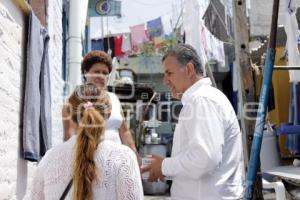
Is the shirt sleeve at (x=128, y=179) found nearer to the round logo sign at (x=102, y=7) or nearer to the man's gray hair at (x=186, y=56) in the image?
the man's gray hair at (x=186, y=56)

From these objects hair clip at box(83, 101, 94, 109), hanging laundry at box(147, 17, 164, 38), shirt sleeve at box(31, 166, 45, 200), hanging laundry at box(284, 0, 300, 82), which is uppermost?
hanging laundry at box(147, 17, 164, 38)

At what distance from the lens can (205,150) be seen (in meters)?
1.87

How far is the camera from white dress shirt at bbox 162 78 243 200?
1898 millimetres

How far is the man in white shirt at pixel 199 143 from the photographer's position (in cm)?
190

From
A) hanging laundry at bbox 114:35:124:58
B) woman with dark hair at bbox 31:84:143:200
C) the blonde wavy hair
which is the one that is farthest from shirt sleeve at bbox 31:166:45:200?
hanging laundry at bbox 114:35:124:58

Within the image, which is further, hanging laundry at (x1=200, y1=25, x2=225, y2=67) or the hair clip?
hanging laundry at (x1=200, y1=25, x2=225, y2=67)

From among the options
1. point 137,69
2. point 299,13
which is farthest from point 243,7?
point 137,69

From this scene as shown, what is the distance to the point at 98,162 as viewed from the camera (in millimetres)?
1679

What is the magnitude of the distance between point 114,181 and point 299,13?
3.36 m

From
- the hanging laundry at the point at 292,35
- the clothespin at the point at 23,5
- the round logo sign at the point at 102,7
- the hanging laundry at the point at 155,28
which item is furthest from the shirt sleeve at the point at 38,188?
the hanging laundry at the point at 155,28

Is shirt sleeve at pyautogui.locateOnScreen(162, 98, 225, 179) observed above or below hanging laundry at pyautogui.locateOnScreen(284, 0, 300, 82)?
below

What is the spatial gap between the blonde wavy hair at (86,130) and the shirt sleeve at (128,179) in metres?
0.13

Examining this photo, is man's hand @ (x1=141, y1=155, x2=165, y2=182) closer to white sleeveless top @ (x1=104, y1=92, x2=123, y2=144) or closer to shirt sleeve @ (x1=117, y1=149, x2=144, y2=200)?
shirt sleeve @ (x1=117, y1=149, x2=144, y2=200)

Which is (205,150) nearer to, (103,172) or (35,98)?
(103,172)
